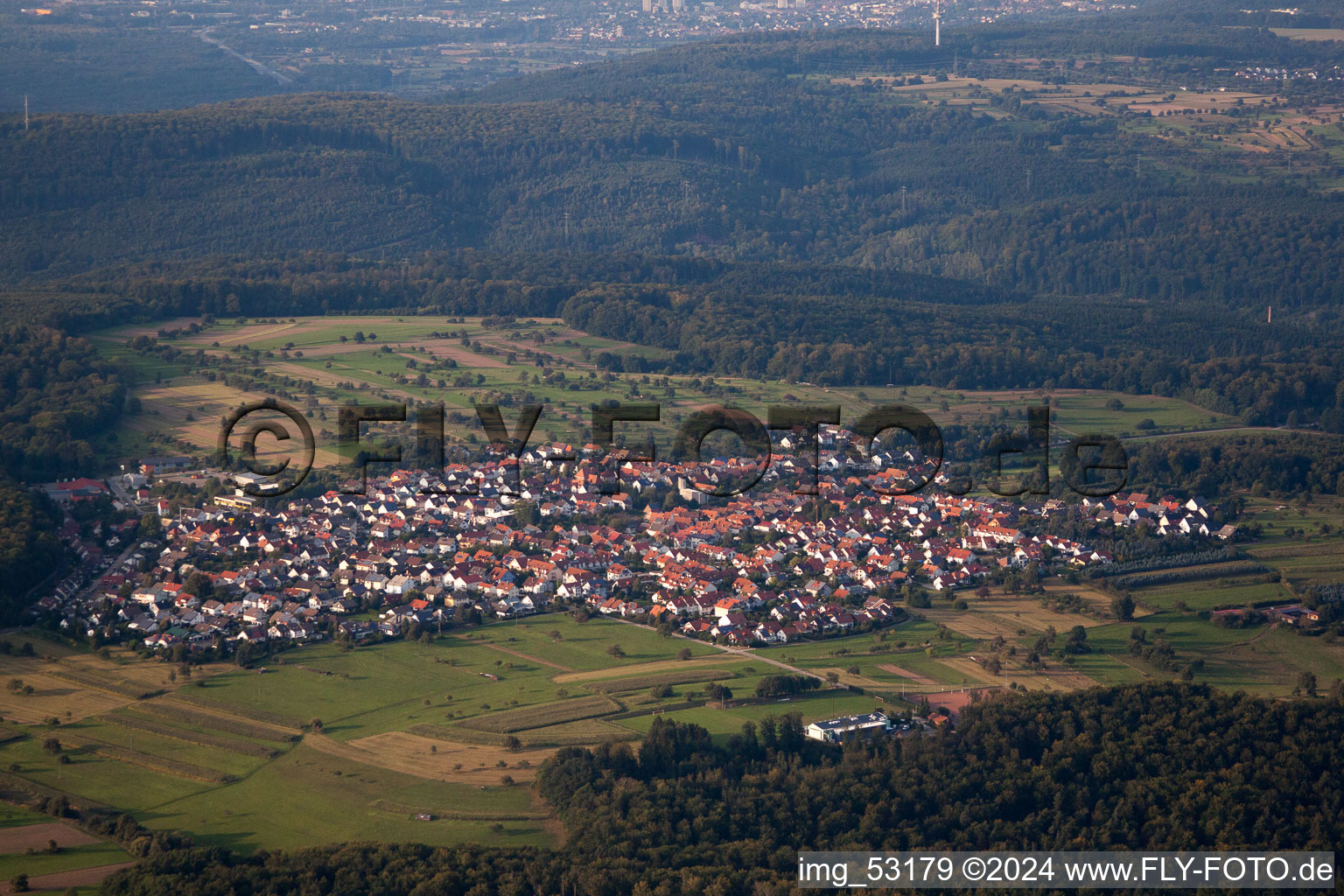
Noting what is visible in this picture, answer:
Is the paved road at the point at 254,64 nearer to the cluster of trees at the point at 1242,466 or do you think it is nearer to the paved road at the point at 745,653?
the cluster of trees at the point at 1242,466

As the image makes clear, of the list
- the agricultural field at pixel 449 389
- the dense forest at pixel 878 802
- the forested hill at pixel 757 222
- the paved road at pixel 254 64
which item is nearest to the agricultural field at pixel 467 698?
the dense forest at pixel 878 802

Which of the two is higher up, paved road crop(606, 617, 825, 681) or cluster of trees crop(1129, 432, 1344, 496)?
cluster of trees crop(1129, 432, 1344, 496)

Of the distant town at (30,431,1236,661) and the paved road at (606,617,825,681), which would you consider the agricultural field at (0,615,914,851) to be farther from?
the distant town at (30,431,1236,661)

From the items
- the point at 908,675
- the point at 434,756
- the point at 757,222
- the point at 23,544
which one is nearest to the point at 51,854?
the point at 434,756

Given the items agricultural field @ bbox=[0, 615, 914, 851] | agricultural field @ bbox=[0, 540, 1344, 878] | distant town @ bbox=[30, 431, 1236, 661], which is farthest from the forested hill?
agricultural field @ bbox=[0, 615, 914, 851]

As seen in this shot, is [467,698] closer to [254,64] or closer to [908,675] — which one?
[908,675]

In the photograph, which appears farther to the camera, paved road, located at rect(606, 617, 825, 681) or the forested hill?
the forested hill
